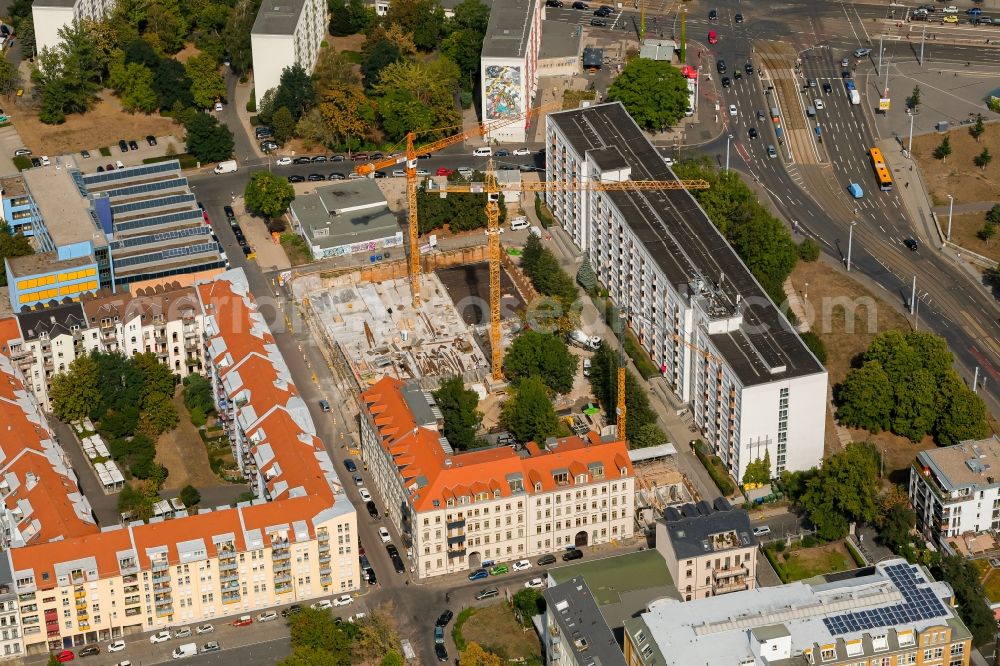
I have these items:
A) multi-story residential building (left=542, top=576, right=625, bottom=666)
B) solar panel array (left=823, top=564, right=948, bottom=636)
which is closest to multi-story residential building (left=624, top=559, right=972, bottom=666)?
solar panel array (left=823, top=564, right=948, bottom=636)

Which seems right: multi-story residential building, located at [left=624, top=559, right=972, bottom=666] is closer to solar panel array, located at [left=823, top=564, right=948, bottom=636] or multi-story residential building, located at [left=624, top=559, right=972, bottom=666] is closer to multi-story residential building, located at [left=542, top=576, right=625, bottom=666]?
solar panel array, located at [left=823, top=564, right=948, bottom=636]

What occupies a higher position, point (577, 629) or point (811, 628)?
point (811, 628)

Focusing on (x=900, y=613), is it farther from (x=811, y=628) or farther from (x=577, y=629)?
(x=577, y=629)

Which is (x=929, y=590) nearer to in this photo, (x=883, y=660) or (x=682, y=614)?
(x=883, y=660)

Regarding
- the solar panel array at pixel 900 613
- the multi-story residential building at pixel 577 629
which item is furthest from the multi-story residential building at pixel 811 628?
the multi-story residential building at pixel 577 629

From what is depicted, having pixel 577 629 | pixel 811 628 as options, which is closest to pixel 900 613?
pixel 811 628
